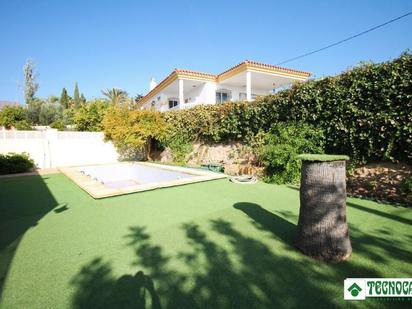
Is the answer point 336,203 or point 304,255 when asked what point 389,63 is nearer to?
point 336,203

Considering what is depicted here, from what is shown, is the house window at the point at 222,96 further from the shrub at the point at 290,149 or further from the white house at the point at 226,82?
the shrub at the point at 290,149

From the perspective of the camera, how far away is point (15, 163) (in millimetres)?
12336

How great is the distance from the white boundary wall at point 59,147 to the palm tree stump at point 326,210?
15.7 m

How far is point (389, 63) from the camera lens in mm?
6242

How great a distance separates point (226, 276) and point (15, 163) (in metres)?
14.1

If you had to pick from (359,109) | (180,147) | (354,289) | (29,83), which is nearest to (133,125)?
(180,147)

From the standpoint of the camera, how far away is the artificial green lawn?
97.3 inches

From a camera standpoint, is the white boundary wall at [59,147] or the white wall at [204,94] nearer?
the white boundary wall at [59,147]

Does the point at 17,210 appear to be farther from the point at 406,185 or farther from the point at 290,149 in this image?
the point at 406,185

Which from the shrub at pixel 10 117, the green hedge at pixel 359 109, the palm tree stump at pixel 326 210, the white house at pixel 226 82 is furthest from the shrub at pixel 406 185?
the shrub at pixel 10 117

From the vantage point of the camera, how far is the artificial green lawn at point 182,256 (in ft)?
8.11

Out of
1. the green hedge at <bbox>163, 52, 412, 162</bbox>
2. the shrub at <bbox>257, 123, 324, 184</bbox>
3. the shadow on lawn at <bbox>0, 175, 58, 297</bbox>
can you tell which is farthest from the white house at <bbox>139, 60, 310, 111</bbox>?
the shadow on lawn at <bbox>0, 175, 58, 297</bbox>

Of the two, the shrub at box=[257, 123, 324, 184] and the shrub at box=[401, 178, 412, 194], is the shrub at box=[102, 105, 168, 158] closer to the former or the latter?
the shrub at box=[257, 123, 324, 184]

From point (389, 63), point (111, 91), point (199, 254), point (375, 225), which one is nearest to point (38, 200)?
point (199, 254)
